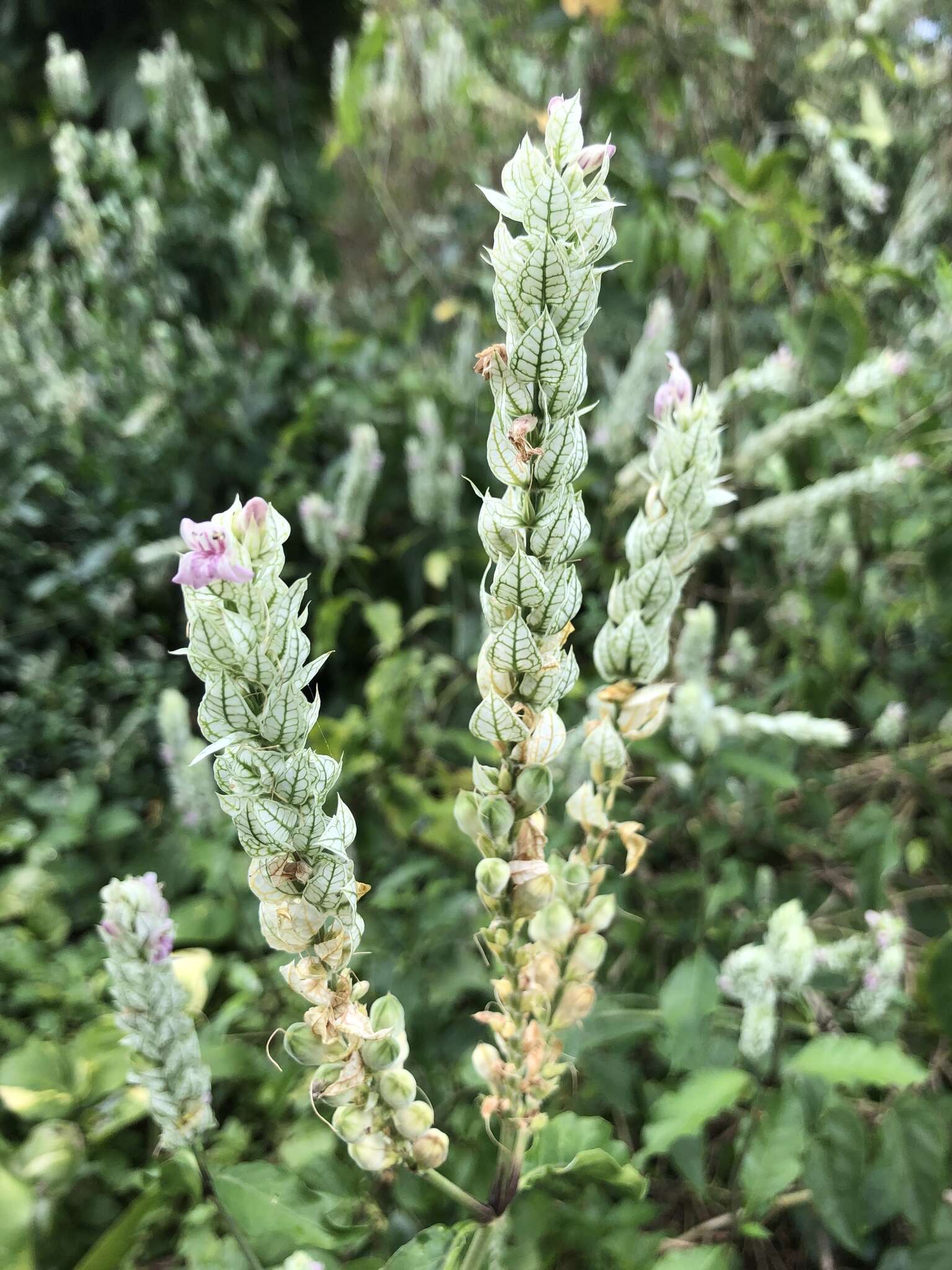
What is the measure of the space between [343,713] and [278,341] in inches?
40.6

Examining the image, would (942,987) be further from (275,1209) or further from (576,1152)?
(275,1209)

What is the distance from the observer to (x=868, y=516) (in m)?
1.37

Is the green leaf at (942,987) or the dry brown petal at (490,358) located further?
the green leaf at (942,987)

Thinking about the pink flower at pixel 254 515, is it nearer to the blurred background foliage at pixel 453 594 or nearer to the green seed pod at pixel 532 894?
the green seed pod at pixel 532 894

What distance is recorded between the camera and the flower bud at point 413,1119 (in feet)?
1.15

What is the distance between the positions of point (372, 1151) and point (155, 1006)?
0.50ft

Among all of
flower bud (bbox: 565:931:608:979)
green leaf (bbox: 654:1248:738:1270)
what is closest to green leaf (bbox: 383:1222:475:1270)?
flower bud (bbox: 565:931:608:979)

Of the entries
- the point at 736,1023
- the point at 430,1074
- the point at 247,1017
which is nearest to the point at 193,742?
the point at 247,1017

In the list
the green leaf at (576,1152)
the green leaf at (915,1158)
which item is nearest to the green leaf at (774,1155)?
the green leaf at (915,1158)

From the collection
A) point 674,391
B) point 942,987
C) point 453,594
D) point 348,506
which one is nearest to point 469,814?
point 674,391

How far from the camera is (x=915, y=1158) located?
748 mm

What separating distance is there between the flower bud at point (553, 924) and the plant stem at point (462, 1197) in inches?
4.8

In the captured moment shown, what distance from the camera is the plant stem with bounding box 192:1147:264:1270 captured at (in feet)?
1.49

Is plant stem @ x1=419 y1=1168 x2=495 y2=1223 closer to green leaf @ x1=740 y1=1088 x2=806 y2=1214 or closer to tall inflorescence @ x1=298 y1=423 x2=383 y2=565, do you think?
green leaf @ x1=740 y1=1088 x2=806 y2=1214
